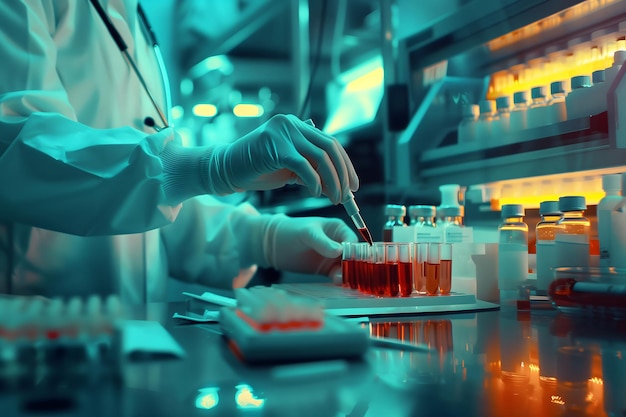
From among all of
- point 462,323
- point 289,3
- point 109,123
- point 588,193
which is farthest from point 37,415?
point 289,3

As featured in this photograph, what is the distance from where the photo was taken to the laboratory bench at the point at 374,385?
534mm

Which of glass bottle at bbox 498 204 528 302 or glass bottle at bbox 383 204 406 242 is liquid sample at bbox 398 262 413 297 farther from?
glass bottle at bbox 383 204 406 242

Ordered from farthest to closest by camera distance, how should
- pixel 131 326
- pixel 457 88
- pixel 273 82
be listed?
pixel 273 82
pixel 457 88
pixel 131 326

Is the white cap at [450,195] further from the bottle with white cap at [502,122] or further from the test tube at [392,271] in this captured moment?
the test tube at [392,271]

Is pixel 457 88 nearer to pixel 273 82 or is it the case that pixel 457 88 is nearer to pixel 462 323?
pixel 462 323

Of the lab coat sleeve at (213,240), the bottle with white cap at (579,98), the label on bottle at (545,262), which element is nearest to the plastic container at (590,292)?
the label on bottle at (545,262)

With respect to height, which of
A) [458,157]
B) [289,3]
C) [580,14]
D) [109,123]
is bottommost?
[458,157]

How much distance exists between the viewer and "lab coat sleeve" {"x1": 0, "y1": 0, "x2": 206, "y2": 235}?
1232 mm

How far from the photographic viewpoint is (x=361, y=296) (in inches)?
49.7

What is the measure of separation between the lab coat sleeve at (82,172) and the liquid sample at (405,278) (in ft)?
1.53

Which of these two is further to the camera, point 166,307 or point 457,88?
point 457,88

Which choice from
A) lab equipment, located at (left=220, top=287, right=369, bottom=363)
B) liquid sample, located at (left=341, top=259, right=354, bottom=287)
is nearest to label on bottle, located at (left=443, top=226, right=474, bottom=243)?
liquid sample, located at (left=341, top=259, right=354, bottom=287)

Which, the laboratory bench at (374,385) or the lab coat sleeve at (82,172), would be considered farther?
the lab coat sleeve at (82,172)

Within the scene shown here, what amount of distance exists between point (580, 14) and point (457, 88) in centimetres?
48
